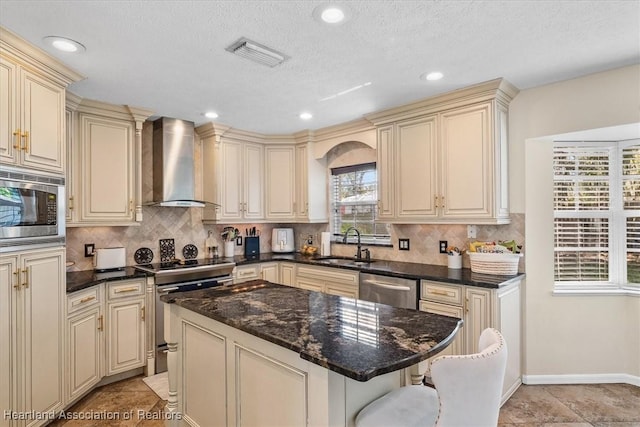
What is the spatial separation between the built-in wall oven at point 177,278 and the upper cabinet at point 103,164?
1.99 ft

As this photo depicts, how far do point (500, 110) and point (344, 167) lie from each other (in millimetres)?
1977

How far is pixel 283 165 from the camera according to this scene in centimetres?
473

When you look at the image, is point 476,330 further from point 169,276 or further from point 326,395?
point 169,276

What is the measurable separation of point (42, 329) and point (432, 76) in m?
3.26

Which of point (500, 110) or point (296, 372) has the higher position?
point (500, 110)

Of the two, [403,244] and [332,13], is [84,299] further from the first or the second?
[403,244]

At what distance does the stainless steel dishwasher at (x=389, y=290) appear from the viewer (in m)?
3.07

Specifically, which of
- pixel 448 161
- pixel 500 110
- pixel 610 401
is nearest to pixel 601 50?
pixel 500 110

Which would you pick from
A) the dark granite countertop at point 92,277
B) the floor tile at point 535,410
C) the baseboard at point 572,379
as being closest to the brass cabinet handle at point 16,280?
the dark granite countertop at point 92,277

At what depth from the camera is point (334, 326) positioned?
1632 millimetres

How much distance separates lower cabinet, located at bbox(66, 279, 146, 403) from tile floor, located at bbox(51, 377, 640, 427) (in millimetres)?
178

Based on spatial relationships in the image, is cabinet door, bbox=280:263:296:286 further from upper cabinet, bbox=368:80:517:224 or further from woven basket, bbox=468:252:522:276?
woven basket, bbox=468:252:522:276

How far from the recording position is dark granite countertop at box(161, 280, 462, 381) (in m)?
1.25

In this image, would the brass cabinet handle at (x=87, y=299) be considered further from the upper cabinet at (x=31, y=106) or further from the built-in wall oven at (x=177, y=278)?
the upper cabinet at (x=31, y=106)
